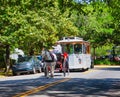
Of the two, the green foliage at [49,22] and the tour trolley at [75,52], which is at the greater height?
the green foliage at [49,22]

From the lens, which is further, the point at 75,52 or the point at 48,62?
the point at 75,52

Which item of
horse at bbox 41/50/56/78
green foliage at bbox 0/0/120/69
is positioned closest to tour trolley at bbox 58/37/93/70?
green foliage at bbox 0/0/120/69

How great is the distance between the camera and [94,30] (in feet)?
243

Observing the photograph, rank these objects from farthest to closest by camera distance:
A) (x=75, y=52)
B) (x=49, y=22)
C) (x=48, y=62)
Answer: (x=49, y=22), (x=75, y=52), (x=48, y=62)

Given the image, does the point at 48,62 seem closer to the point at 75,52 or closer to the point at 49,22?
the point at 75,52

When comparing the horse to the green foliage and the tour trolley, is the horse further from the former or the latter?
the tour trolley

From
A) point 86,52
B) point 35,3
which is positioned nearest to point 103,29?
point 86,52

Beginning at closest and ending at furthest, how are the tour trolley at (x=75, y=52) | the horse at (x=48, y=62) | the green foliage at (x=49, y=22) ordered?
the green foliage at (x=49, y=22)
the horse at (x=48, y=62)
the tour trolley at (x=75, y=52)

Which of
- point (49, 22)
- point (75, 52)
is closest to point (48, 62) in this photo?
point (75, 52)

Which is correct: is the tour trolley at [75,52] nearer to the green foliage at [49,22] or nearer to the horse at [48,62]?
the green foliage at [49,22]

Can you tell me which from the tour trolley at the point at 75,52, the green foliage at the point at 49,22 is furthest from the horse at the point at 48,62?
the tour trolley at the point at 75,52

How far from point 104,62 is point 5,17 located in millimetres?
37692

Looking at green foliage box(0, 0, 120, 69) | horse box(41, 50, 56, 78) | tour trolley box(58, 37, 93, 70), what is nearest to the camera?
green foliage box(0, 0, 120, 69)

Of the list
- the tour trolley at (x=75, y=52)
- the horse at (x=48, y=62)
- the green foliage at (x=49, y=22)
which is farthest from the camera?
the tour trolley at (x=75, y=52)
